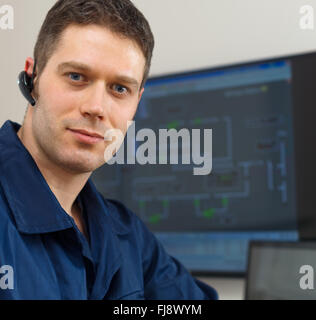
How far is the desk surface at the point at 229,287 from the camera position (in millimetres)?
1540

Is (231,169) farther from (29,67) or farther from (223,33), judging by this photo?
(29,67)

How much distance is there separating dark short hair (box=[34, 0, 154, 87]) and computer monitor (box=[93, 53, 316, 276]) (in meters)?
0.59

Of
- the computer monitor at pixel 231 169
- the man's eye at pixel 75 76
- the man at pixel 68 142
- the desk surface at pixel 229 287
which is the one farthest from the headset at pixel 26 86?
the desk surface at pixel 229 287

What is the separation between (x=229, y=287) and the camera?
157cm

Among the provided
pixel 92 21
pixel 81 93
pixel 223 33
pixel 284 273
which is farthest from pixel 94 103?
pixel 223 33

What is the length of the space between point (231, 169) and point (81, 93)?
0.74 m

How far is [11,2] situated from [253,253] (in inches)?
57.6

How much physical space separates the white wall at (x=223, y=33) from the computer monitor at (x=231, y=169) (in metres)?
0.06

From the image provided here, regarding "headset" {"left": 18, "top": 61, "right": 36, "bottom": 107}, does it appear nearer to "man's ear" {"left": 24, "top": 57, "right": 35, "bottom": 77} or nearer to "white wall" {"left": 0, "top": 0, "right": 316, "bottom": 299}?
"man's ear" {"left": 24, "top": 57, "right": 35, "bottom": 77}

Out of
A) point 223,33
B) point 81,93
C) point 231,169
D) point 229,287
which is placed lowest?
point 229,287

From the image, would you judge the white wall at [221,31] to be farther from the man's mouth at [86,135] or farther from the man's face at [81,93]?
the man's mouth at [86,135]

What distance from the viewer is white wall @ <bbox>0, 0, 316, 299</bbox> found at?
1537 millimetres

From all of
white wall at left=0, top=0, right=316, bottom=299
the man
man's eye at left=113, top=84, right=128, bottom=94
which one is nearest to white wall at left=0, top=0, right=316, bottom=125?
white wall at left=0, top=0, right=316, bottom=299
